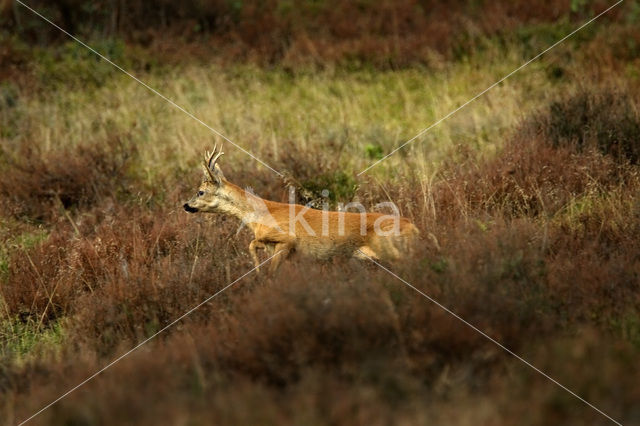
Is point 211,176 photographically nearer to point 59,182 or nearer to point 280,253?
point 280,253

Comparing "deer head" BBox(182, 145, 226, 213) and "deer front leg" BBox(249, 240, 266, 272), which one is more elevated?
"deer head" BBox(182, 145, 226, 213)

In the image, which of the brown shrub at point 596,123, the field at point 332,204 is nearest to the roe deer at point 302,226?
the field at point 332,204

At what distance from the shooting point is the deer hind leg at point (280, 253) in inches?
269

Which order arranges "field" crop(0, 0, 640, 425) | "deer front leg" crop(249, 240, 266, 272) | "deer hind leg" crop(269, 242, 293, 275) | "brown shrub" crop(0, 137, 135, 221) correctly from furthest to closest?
"brown shrub" crop(0, 137, 135, 221), "deer front leg" crop(249, 240, 266, 272), "deer hind leg" crop(269, 242, 293, 275), "field" crop(0, 0, 640, 425)

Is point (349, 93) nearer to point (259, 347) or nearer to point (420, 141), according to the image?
point (420, 141)

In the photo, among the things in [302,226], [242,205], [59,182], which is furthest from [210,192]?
[59,182]

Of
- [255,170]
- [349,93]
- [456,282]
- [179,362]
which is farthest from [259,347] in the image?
[349,93]

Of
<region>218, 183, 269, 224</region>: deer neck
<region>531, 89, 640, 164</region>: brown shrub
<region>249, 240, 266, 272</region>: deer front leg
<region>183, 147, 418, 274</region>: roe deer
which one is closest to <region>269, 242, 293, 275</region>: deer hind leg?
<region>183, 147, 418, 274</region>: roe deer

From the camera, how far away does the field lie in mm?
4336

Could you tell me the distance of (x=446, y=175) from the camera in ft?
29.8

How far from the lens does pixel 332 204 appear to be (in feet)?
30.4

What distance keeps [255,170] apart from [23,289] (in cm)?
353

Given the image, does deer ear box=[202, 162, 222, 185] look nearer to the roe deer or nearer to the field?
the roe deer

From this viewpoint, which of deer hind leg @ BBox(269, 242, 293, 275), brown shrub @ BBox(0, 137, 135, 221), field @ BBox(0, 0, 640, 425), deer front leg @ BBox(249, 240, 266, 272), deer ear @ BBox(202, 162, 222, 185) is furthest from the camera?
brown shrub @ BBox(0, 137, 135, 221)
